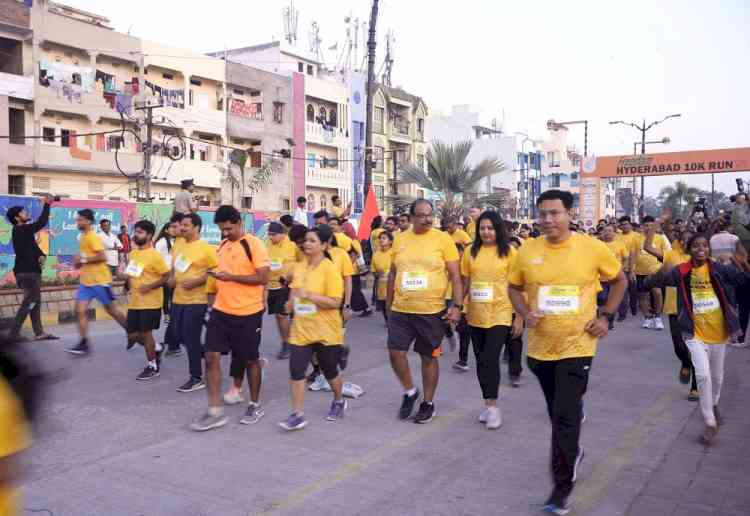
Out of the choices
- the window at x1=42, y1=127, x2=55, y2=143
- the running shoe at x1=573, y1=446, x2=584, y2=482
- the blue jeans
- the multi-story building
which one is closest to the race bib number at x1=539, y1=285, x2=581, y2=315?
the running shoe at x1=573, y1=446, x2=584, y2=482

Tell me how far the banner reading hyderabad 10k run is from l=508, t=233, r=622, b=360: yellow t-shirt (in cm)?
2243

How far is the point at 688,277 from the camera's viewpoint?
19.3ft

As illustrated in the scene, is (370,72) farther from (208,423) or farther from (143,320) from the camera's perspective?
(208,423)

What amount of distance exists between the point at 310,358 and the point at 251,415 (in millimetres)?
701

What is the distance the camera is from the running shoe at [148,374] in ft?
25.9

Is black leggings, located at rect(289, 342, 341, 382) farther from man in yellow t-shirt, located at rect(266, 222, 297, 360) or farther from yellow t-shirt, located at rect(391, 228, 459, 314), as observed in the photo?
man in yellow t-shirt, located at rect(266, 222, 297, 360)

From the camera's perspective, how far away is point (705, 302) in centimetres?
579

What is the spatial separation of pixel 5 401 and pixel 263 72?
141ft

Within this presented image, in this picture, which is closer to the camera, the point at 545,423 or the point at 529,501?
the point at 529,501

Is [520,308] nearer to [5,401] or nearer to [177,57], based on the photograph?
[5,401]

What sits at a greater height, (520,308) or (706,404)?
(520,308)

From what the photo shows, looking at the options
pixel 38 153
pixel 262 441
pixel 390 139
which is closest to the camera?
pixel 262 441

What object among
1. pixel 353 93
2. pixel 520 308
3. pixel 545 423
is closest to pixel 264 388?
pixel 545 423

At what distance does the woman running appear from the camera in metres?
5.69
